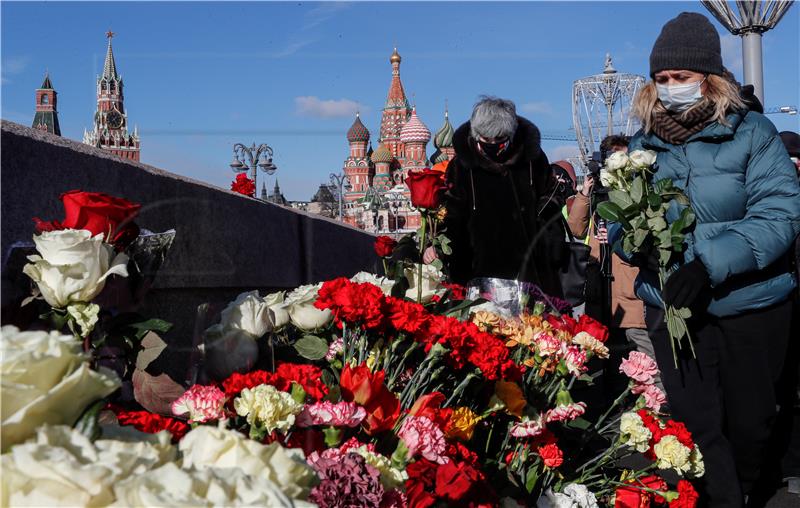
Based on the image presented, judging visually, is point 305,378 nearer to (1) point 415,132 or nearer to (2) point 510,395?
(2) point 510,395

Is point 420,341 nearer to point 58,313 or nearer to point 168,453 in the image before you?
point 58,313

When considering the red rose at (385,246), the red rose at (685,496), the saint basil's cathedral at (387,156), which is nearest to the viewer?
the red rose at (685,496)

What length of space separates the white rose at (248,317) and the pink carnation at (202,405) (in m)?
0.44

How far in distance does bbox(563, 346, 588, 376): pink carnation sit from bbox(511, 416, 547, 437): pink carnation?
0.81 ft

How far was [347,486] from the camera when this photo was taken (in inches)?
59.1

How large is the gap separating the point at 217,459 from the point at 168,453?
0.05 m

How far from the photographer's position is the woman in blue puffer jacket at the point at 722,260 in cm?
315

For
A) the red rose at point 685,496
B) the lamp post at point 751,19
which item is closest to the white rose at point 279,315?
the red rose at point 685,496

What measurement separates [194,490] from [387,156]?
91.8m

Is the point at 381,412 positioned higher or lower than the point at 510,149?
lower

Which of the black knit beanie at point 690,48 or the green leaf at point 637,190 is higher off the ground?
the black knit beanie at point 690,48

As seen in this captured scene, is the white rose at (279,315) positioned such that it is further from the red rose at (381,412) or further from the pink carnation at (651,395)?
the pink carnation at (651,395)

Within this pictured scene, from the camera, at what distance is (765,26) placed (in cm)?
1775

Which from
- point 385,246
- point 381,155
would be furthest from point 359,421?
point 381,155
